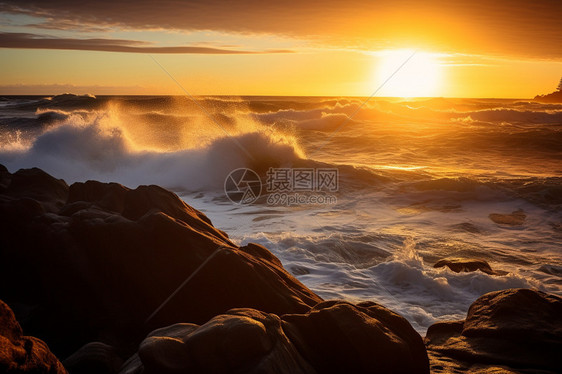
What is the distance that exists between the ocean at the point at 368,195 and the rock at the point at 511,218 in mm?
24

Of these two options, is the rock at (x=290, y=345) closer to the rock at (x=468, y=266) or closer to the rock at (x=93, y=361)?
the rock at (x=93, y=361)

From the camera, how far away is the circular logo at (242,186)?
1304 centimetres

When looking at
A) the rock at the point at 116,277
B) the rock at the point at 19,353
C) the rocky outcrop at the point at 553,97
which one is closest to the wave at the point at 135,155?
the rock at the point at 116,277

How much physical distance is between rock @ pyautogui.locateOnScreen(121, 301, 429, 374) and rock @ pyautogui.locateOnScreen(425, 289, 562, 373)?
0.45 metres

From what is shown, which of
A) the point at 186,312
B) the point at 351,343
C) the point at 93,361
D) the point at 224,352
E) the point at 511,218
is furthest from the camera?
the point at 511,218

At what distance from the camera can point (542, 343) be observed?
328cm

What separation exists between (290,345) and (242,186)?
470 inches

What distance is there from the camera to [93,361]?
3062 mm

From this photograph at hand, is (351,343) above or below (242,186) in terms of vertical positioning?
above

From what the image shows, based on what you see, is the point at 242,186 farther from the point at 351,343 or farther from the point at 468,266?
the point at 351,343

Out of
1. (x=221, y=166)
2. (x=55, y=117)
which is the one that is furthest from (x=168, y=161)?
(x=55, y=117)

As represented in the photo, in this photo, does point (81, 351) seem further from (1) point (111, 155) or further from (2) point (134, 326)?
(1) point (111, 155)

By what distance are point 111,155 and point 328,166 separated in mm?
8253

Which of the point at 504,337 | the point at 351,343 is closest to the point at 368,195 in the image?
the point at 504,337
